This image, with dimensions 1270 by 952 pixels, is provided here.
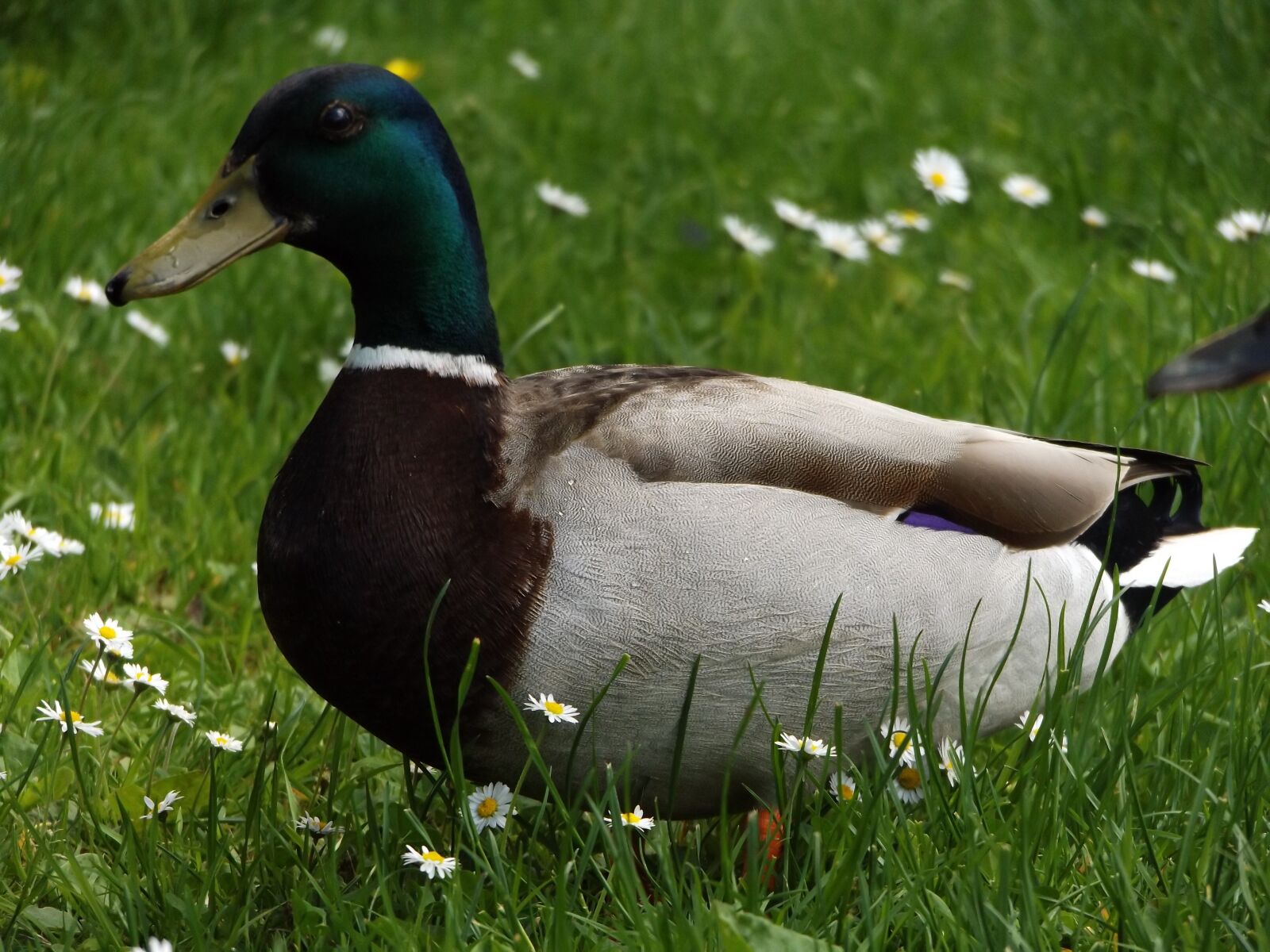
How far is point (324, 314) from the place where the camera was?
4801mm

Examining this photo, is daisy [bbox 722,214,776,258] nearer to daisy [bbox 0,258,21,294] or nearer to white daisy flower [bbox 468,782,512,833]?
daisy [bbox 0,258,21,294]

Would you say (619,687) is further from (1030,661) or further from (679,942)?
(1030,661)

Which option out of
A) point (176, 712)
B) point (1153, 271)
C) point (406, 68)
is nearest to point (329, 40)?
point (406, 68)

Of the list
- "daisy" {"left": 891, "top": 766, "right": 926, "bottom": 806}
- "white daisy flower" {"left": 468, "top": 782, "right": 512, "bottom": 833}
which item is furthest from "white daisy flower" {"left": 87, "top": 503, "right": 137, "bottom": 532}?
"daisy" {"left": 891, "top": 766, "right": 926, "bottom": 806}

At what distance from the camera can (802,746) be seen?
2670 millimetres

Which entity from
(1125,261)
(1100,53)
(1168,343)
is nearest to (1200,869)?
(1168,343)

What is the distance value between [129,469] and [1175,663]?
7.82 ft

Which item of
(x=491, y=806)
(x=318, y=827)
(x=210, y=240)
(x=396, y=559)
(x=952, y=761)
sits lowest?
(x=318, y=827)

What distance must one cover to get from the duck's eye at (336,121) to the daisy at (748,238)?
2.42 meters

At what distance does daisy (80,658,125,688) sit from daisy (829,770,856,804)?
1.23 metres

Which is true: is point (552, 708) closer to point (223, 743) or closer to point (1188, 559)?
point (223, 743)

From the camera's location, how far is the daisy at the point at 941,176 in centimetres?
521

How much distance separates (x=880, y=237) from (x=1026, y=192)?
72 cm

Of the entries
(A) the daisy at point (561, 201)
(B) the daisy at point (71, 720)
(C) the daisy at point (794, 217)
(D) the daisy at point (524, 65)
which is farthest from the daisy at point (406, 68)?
(B) the daisy at point (71, 720)
